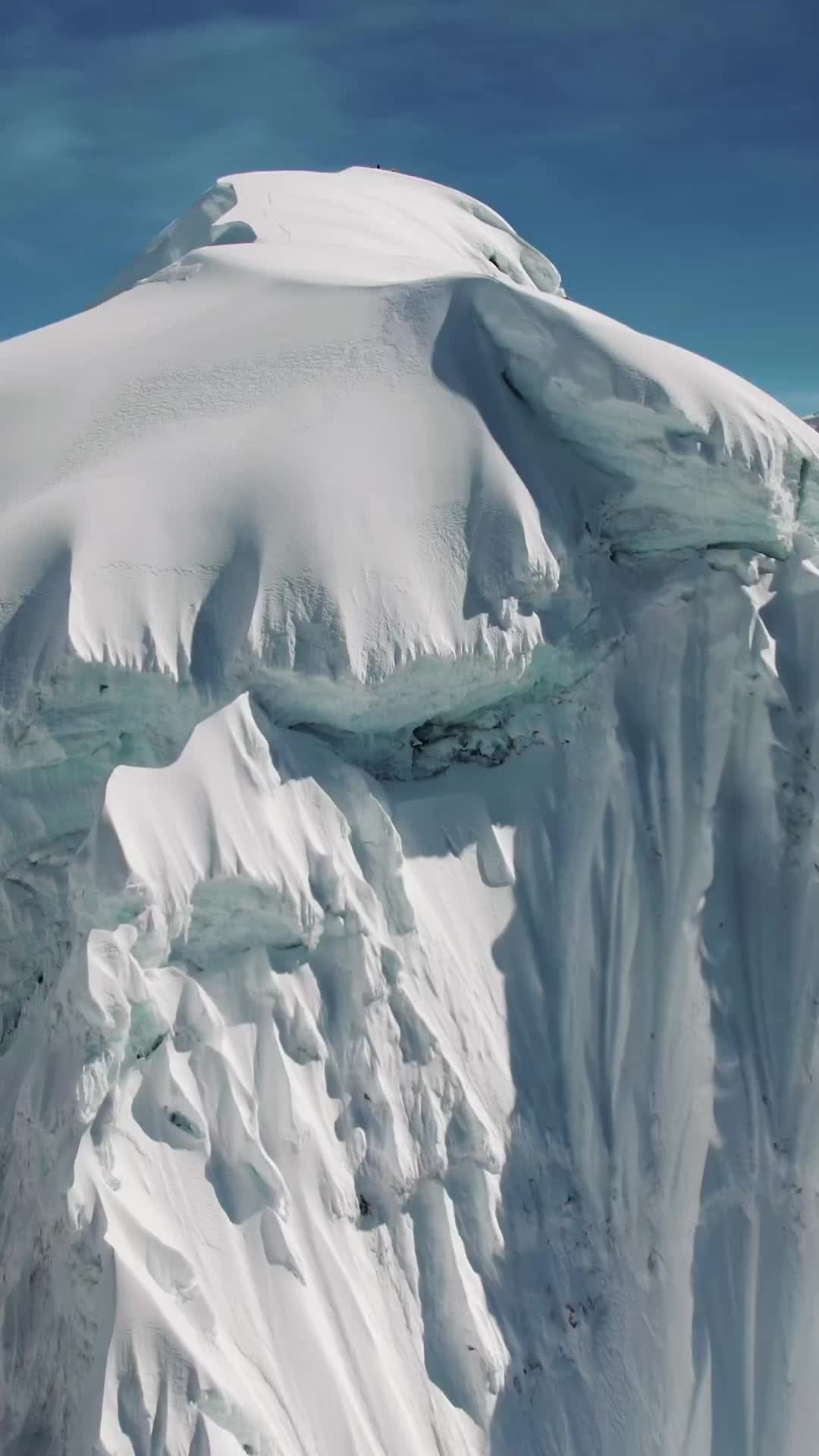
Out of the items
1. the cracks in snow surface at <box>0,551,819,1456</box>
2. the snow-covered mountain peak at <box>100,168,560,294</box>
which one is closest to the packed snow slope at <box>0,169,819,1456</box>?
the cracks in snow surface at <box>0,551,819,1456</box>

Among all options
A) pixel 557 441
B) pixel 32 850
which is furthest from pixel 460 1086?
pixel 557 441

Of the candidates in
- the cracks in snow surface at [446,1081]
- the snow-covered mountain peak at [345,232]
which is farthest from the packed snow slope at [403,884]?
the snow-covered mountain peak at [345,232]

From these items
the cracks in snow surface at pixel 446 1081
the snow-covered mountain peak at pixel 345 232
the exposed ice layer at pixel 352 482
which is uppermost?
the snow-covered mountain peak at pixel 345 232

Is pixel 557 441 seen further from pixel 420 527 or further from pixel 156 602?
pixel 156 602

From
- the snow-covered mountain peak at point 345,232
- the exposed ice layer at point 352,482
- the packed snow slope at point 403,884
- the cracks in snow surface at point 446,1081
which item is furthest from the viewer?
the snow-covered mountain peak at point 345,232

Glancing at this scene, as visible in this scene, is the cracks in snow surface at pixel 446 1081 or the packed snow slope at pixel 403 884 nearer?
the cracks in snow surface at pixel 446 1081

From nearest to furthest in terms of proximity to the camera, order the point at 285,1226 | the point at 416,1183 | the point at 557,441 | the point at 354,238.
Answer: the point at 285,1226, the point at 416,1183, the point at 557,441, the point at 354,238

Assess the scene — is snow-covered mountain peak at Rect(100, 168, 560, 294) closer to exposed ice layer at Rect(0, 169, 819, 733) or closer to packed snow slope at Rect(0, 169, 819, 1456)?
exposed ice layer at Rect(0, 169, 819, 733)

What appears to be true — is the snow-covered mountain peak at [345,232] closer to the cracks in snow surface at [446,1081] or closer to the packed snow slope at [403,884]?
the packed snow slope at [403,884]
